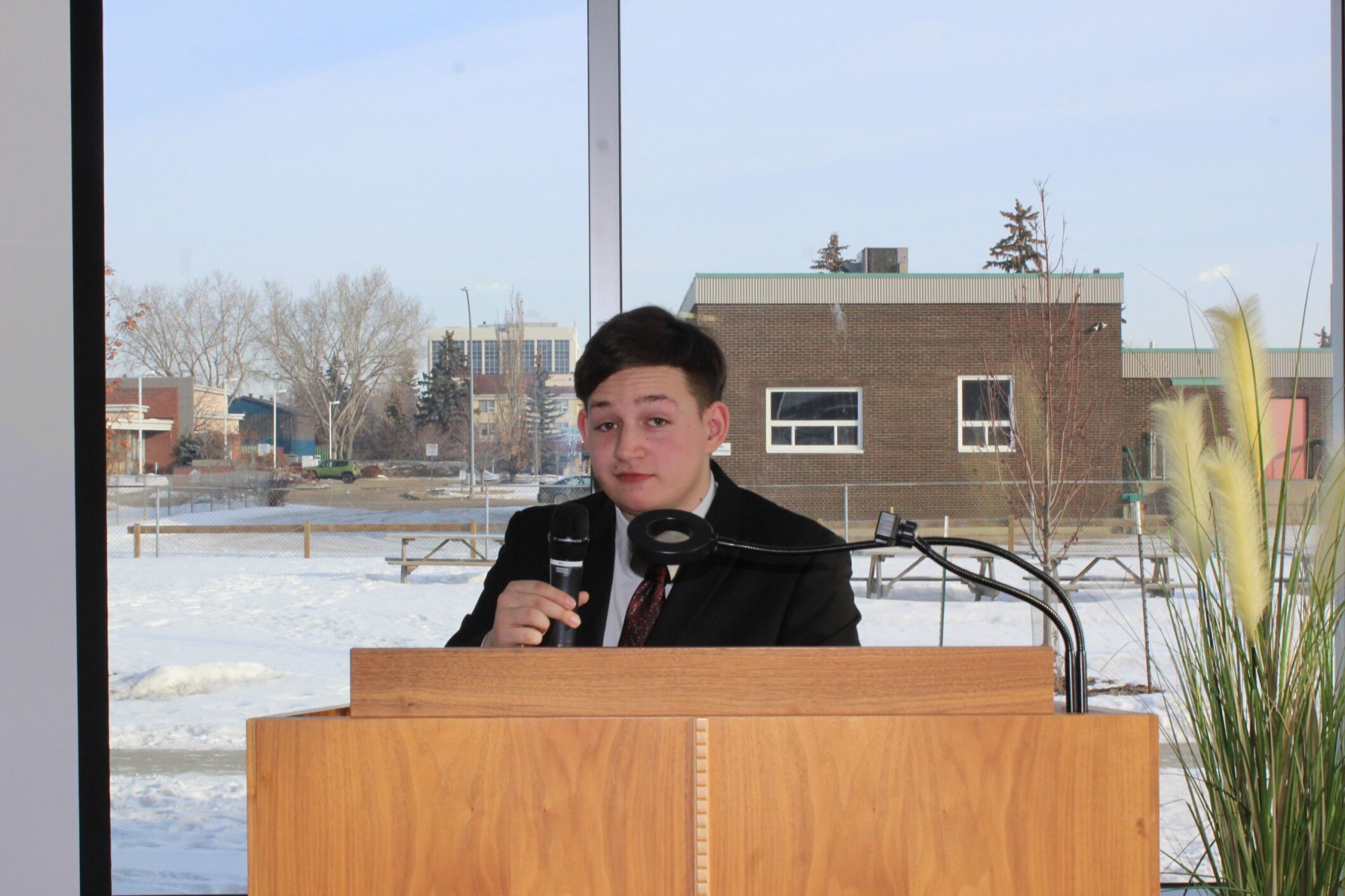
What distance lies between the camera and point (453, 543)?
332cm

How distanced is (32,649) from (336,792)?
7.58 feet

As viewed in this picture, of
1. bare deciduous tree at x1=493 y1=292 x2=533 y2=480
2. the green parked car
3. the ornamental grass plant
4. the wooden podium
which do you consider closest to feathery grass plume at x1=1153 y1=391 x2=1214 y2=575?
the ornamental grass plant

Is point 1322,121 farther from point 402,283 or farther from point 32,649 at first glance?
point 32,649

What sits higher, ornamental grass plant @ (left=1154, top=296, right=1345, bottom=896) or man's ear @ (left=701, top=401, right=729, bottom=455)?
man's ear @ (left=701, top=401, right=729, bottom=455)

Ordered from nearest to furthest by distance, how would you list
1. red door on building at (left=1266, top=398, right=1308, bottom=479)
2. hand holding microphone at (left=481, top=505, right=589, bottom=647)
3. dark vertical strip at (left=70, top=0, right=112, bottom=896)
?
hand holding microphone at (left=481, top=505, right=589, bottom=647) → dark vertical strip at (left=70, top=0, right=112, bottom=896) → red door on building at (left=1266, top=398, right=1308, bottom=479)

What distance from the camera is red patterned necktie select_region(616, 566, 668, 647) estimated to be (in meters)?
1.70

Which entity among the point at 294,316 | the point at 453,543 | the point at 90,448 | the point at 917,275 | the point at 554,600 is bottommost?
the point at 453,543

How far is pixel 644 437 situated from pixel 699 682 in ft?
2.62

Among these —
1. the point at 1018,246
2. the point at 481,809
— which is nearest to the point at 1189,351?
the point at 1018,246

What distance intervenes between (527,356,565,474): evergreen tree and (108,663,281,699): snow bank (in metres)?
1.00

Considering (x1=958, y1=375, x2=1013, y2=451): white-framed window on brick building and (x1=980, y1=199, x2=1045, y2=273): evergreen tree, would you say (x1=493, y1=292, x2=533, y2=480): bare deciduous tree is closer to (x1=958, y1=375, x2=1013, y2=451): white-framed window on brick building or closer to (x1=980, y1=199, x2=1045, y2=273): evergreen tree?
(x1=958, y1=375, x2=1013, y2=451): white-framed window on brick building

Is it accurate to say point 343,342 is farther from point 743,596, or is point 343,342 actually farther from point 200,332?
point 743,596

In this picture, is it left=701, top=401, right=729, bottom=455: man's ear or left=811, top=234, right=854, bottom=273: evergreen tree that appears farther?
left=811, top=234, right=854, bottom=273: evergreen tree

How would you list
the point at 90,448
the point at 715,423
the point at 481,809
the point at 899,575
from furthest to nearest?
the point at 899,575
the point at 90,448
the point at 715,423
the point at 481,809
